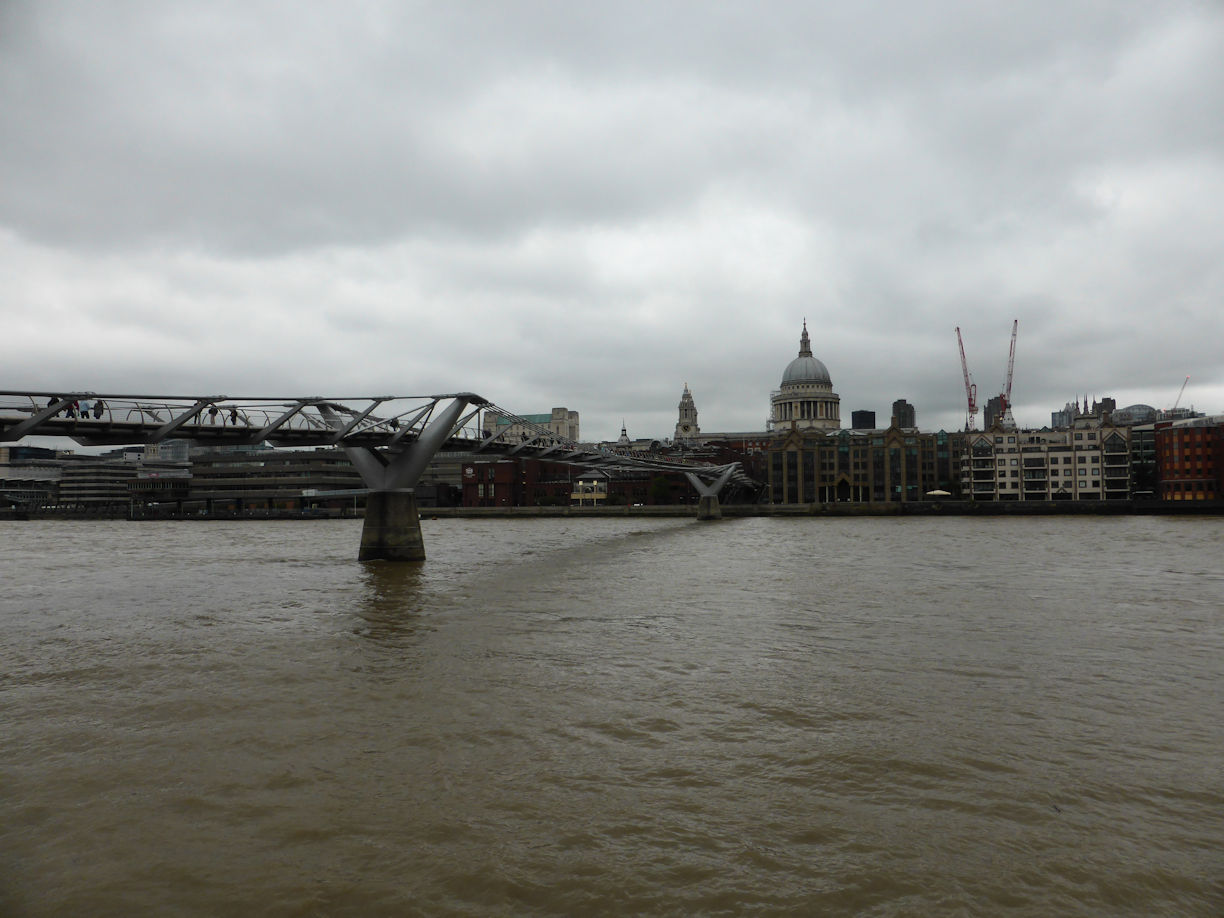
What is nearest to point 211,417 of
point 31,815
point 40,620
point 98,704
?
point 40,620

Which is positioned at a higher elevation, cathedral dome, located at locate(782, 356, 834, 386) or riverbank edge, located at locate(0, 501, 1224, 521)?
cathedral dome, located at locate(782, 356, 834, 386)

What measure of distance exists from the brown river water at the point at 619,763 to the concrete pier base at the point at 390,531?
633 inches

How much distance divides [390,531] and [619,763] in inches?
1133

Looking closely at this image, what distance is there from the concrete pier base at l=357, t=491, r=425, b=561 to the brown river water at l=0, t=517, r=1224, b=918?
16.1 metres

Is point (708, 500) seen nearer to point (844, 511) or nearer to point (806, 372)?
point (844, 511)

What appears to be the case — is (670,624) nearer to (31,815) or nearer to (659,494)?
(31,815)

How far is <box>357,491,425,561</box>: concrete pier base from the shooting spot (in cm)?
3466

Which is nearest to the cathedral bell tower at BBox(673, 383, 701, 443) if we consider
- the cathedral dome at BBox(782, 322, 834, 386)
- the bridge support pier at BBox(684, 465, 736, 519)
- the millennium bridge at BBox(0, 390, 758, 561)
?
the cathedral dome at BBox(782, 322, 834, 386)

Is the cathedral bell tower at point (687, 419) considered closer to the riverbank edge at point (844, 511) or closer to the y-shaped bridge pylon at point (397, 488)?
the riverbank edge at point (844, 511)

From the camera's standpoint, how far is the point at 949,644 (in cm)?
1406

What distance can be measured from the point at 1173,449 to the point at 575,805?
110 m

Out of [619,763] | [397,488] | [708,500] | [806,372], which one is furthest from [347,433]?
[806,372]

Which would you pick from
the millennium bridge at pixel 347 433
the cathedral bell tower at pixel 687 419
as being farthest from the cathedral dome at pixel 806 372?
the millennium bridge at pixel 347 433

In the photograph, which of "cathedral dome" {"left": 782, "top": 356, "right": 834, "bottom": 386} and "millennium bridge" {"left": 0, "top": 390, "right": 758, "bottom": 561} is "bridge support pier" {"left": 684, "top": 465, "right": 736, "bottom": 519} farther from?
"cathedral dome" {"left": 782, "top": 356, "right": 834, "bottom": 386}
